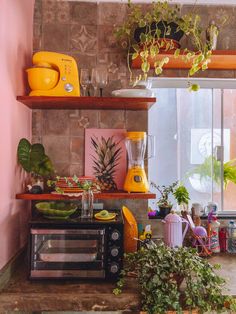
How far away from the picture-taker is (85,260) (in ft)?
5.31

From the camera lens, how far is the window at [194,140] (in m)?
2.36

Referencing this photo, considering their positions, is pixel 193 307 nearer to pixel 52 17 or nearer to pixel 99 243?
pixel 99 243

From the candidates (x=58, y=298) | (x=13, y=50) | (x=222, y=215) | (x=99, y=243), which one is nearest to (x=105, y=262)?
(x=99, y=243)

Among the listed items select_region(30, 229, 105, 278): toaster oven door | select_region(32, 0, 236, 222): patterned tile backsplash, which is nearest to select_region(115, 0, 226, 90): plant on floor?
select_region(32, 0, 236, 222): patterned tile backsplash

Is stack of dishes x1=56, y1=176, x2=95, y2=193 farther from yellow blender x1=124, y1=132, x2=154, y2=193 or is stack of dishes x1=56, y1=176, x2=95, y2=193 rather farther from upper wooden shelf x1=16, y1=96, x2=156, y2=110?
upper wooden shelf x1=16, y1=96, x2=156, y2=110

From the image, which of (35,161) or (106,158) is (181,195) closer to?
(106,158)

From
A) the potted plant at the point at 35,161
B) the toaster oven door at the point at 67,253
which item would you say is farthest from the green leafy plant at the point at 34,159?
the toaster oven door at the point at 67,253

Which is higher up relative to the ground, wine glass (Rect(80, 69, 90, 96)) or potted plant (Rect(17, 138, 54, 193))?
wine glass (Rect(80, 69, 90, 96))

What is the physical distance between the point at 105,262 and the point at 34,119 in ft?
3.44

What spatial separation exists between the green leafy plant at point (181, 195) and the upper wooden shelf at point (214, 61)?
0.81 meters

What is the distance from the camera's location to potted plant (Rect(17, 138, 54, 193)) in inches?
73.4

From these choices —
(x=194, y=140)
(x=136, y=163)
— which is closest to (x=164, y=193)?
(x=136, y=163)

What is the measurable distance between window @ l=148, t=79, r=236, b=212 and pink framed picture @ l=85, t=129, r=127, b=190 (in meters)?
0.31

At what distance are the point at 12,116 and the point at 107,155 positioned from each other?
0.67 metres
